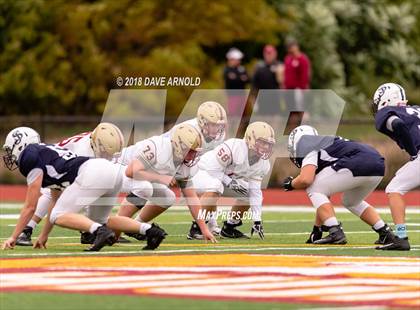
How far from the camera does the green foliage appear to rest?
3269 cm

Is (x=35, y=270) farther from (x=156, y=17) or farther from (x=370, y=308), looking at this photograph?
(x=156, y=17)

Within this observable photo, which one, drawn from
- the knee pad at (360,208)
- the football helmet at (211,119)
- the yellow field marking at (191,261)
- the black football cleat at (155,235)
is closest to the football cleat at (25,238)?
the black football cleat at (155,235)

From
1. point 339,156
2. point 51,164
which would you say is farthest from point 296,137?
point 51,164

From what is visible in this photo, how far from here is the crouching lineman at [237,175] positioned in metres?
15.0

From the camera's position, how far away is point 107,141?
13273mm

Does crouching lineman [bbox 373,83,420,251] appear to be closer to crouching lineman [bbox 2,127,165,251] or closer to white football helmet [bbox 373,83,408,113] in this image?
white football helmet [bbox 373,83,408,113]

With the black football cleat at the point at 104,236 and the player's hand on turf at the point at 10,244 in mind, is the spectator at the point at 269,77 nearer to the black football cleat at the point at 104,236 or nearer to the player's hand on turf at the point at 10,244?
the player's hand on turf at the point at 10,244

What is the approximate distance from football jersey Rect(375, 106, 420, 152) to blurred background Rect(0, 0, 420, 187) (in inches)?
662

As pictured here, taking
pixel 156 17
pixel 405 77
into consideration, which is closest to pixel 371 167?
pixel 156 17

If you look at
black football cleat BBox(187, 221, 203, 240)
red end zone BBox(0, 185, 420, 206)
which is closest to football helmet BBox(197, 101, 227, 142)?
black football cleat BBox(187, 221, 203, 240)

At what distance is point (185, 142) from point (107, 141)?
3.12 feet

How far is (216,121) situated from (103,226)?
266cm

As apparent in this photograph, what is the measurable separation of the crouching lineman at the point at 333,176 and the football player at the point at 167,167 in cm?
102

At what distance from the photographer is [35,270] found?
36.0ft
